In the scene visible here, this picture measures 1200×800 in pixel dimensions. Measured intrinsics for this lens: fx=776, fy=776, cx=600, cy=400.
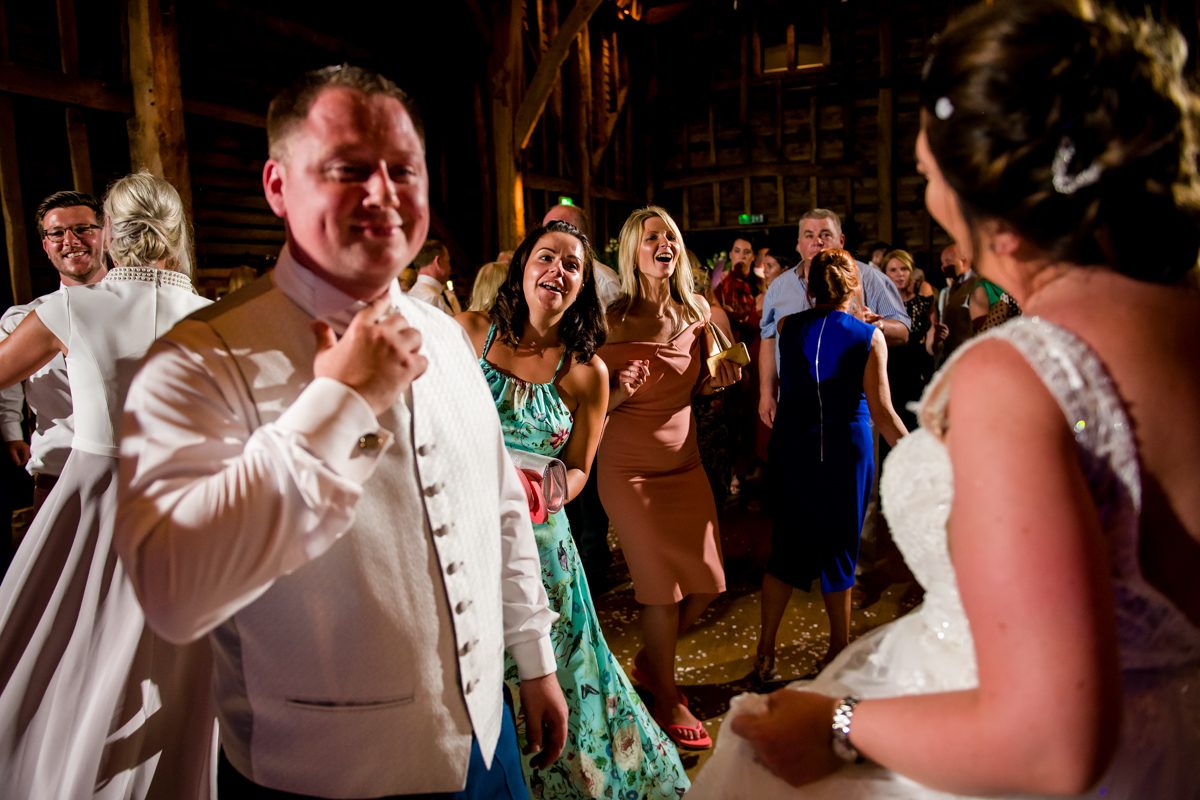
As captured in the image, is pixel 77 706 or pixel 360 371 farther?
pixel 77 706

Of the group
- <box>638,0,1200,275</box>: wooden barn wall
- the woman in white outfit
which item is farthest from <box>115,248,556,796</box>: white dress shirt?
<box>638,0,1200,275</box>: wooden barn wall

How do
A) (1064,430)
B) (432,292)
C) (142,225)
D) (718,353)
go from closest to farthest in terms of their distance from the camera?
1. (1064,430)
2. (142,225)
3. (718,353)
4. (432,292)

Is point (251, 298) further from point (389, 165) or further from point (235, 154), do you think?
point (235, 154)

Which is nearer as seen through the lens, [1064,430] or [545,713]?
[1064,430]

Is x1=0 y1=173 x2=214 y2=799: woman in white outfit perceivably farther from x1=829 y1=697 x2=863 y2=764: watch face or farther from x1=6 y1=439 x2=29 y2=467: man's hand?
x1=6 y1=439 x2=29 y2=467: man's hand

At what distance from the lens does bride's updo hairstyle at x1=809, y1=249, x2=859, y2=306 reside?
338 cm

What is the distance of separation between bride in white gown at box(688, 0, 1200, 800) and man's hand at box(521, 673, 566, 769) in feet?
2.31

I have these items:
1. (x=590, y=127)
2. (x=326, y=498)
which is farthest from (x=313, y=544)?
(x=590, y=127)

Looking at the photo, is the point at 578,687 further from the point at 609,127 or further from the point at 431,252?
the point at 609,127

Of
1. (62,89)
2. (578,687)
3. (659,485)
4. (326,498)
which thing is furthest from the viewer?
(62,89)

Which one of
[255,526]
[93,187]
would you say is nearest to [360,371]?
[255,526]

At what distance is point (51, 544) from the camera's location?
2141 millimetres

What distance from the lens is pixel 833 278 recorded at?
3379 millimetres

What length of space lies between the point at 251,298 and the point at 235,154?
22.2ft
